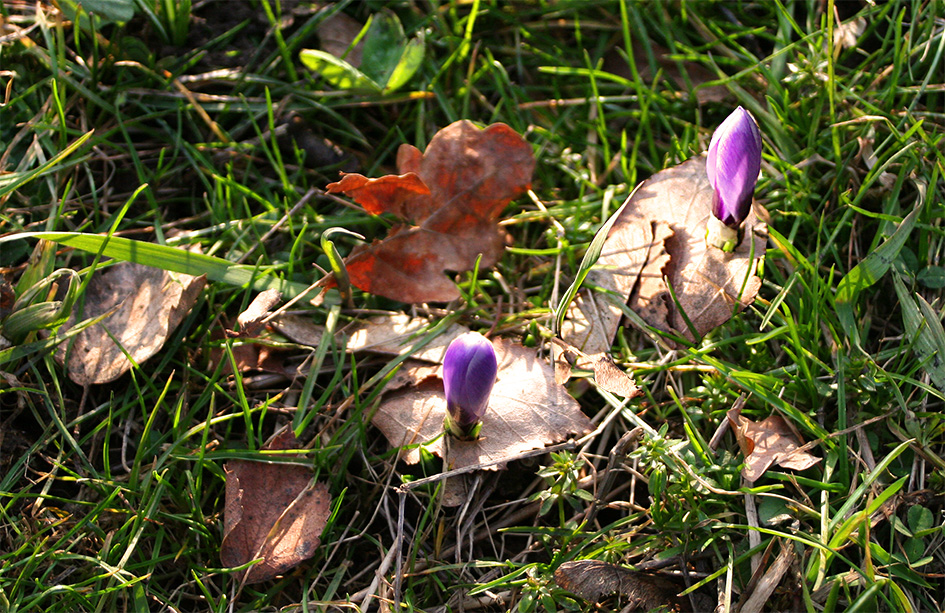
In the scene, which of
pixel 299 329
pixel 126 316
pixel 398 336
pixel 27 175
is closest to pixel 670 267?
pixel 398 336

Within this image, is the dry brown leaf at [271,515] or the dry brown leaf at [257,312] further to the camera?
the dry brown leaf at [257,312]

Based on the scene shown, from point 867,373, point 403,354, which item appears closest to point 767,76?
point 867,373

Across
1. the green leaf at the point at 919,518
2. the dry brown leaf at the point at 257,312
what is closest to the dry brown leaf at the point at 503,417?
the dry brown leaf at the point at 257,312

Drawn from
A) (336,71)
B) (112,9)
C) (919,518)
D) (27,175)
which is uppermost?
(112,9)

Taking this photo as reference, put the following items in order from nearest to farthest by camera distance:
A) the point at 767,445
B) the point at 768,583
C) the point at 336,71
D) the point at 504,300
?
the point at 768,583 → the point at 767,445 → the point at 504,300 → the point at 336,71

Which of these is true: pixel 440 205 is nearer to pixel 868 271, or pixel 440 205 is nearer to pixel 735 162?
pixel 735 162

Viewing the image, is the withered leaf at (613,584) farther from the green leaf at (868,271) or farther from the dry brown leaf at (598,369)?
the green leaf at (868,271)

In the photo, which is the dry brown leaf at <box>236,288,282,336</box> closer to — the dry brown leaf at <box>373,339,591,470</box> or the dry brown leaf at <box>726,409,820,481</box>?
the dry brown leaf at <box>373,339,591,470</box>
